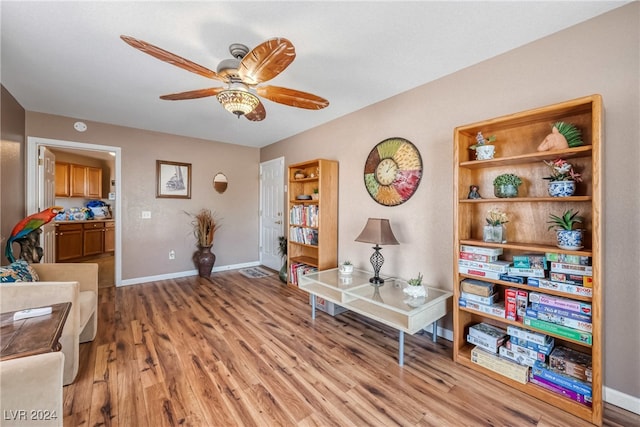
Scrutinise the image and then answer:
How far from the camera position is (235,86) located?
1.75 meters

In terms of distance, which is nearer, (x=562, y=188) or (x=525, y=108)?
(x=562, y=188)

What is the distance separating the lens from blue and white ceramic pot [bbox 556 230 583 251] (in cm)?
155

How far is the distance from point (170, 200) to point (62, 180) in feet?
9.33

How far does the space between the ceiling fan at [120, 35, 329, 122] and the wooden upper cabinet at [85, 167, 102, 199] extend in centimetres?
536

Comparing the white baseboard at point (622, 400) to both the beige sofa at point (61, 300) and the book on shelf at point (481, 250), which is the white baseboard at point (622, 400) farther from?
the beige sofa at point (61, 300)

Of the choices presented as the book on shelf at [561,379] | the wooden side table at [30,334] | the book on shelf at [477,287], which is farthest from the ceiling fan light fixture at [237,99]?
the book on shelf at [561,379]

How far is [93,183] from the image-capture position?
572 centimetres

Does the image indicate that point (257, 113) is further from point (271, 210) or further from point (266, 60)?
point (271, 210)

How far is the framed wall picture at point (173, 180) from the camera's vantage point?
4.12 m

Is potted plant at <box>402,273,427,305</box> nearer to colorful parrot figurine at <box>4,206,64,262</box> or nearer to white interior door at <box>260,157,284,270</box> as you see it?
white interior door at <box>260,157,284,270</box>

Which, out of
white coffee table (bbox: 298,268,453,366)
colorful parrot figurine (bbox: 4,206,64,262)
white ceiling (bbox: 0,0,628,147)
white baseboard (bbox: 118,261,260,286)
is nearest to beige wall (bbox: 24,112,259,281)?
white baseboard (bbox: 118,261,260,286)

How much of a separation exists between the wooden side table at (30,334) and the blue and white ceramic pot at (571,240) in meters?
2.60

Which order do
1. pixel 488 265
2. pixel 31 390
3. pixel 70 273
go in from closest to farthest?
pixel 31 390
pixel 488 265
pixel 70 273

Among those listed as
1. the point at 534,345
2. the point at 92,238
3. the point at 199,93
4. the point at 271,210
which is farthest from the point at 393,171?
the point at 92,238
